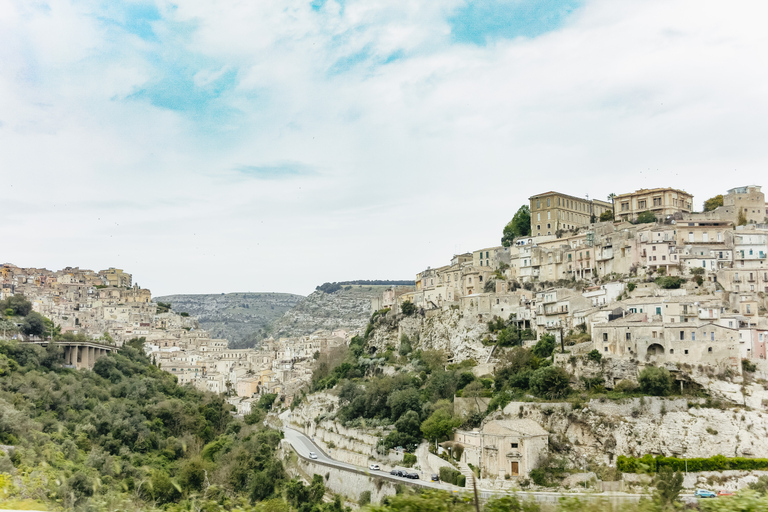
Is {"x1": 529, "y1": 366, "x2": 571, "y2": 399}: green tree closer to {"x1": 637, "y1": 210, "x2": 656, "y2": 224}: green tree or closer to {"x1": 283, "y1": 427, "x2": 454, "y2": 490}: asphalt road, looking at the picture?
{"x1": 283, "y1": 427, "x2": 454, "y2": 490}: asphalt road

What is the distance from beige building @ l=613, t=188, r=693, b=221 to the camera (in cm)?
4866

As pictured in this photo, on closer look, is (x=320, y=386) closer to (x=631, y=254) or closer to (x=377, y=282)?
(x=631, y=254)

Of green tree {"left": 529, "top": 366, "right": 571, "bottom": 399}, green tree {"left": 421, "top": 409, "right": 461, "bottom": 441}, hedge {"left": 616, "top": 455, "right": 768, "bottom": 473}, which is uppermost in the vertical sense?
green tree {"left": 529, "top": 366, "right": 571, "bottom": 399}

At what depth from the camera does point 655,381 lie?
30.6 meters

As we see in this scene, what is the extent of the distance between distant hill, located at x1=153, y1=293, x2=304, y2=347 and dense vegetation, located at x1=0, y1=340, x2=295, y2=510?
359 feet

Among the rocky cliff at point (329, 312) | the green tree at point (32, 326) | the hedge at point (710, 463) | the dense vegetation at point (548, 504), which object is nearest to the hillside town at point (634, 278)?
the hedge at point (710, 463)

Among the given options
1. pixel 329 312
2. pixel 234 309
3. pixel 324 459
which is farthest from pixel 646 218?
pixel 234 309

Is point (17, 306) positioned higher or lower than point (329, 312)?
lower

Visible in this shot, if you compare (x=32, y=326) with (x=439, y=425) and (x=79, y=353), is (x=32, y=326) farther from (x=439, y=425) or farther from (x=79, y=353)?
(x=439, y=425)

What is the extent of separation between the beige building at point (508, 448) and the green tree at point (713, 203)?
2649cm

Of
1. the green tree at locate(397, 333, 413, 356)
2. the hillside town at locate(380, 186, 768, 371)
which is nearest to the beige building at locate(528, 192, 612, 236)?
the hillside town at locate(380, 186, 768, 371)

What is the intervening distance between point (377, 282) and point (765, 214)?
4540 inches

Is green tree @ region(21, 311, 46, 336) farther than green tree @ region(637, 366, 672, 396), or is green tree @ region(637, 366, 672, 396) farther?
green tree @ region(21, 311, 46, 336)

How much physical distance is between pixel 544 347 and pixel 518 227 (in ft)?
66.9
